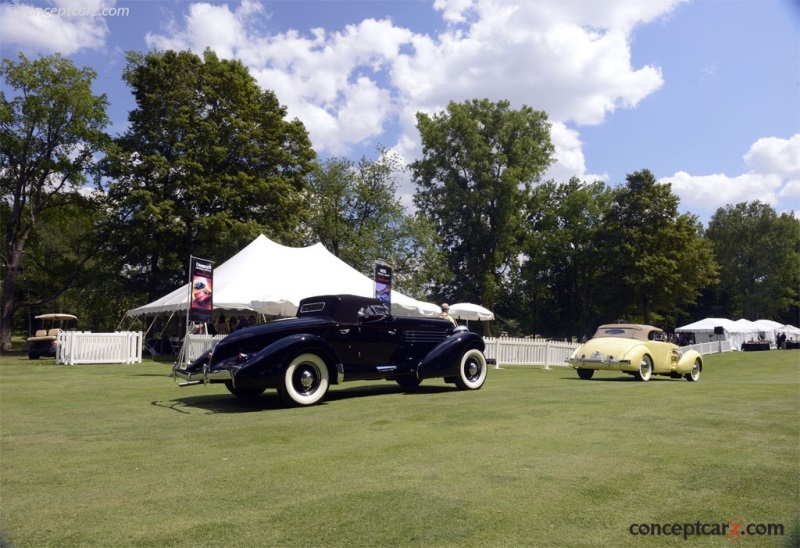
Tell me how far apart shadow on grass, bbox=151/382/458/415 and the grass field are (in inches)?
4.9

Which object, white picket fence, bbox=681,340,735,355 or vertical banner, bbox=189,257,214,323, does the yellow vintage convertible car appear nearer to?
vertical banner, bbox=189,257,214,323

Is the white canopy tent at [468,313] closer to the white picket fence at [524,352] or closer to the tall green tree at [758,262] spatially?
the white picket fence at [524,352]

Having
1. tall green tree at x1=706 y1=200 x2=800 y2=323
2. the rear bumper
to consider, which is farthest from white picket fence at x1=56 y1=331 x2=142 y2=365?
tall green tree at x1=706 y1=200 x2=800 y2=323

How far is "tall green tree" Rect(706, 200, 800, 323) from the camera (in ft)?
257

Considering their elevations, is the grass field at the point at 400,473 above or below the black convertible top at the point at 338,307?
below

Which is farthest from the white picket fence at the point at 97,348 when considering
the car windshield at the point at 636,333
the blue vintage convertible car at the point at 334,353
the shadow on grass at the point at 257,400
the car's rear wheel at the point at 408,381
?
the car windshield at the point at 636,333

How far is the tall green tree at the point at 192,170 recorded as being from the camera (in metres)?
34.5

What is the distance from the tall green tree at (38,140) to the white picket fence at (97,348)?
61.1 ft

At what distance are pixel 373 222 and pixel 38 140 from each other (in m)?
22.6

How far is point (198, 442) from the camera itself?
687cm

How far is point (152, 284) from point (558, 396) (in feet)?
108

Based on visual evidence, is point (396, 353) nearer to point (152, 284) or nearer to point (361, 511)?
point (361, 511)

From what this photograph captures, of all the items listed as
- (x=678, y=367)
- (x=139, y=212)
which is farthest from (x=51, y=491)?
(x=139, y=212)

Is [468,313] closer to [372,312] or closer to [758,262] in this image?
[372,312]
